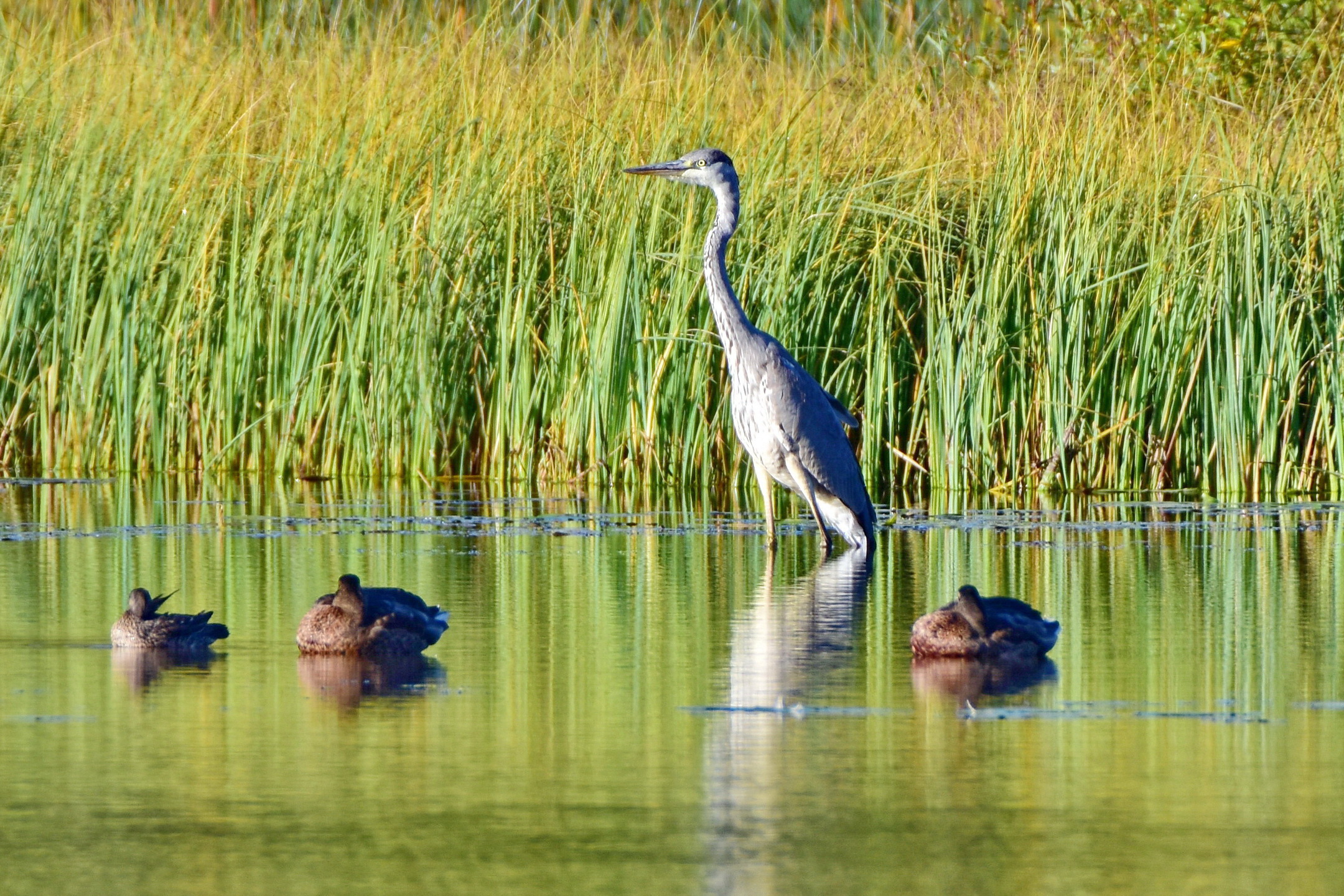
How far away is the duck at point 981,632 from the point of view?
244 inches

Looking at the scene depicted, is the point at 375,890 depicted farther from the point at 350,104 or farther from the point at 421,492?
the point at 350,104

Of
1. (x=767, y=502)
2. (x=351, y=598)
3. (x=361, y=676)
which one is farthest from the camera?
(x=767, y=502)

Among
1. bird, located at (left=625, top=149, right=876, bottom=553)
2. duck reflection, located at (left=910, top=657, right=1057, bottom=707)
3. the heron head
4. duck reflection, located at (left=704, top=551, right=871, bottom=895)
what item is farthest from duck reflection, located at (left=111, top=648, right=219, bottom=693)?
the heron head

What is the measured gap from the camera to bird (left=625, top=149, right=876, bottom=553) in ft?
31.1

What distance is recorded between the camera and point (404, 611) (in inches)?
248

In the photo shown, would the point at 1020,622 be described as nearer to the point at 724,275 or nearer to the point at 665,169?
the point at 724,275

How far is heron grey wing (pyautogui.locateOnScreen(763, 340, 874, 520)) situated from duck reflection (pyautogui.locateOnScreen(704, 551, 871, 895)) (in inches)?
27.4

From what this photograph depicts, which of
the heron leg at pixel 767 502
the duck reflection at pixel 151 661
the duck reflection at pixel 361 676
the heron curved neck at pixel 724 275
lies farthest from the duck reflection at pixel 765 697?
the duck reflection at pixel 151 661

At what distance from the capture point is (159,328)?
12.2 metres

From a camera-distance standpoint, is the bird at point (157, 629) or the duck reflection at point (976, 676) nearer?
the duck reflection at point (976, 676)

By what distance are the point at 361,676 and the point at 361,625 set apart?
0.24 meters

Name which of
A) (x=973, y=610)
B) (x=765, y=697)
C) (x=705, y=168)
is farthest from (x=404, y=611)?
(x=705, y=168)

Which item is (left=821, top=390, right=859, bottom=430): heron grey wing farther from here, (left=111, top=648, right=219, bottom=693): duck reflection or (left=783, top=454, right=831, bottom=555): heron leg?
(left=111, top=648, right=219, bottom=693): duck reflection

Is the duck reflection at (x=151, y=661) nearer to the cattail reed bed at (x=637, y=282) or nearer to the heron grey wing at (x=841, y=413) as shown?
the heron grey wing at (x=841, y=413)
